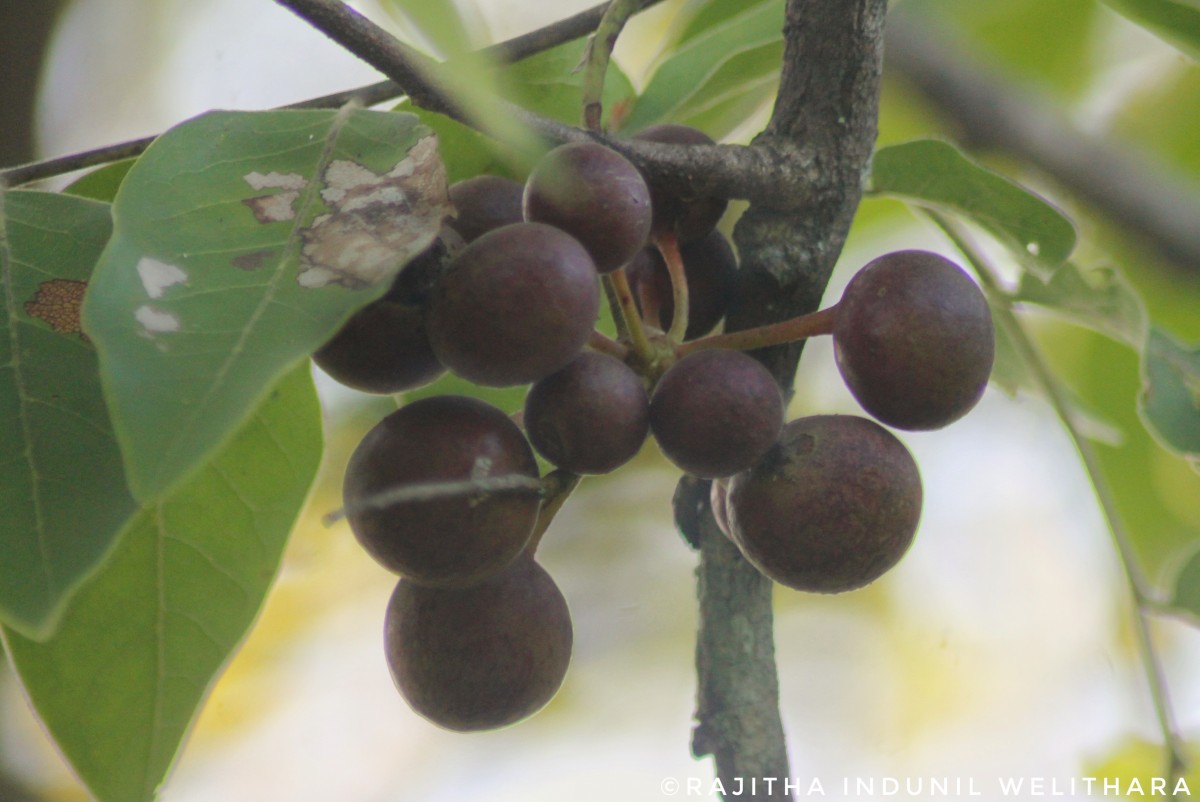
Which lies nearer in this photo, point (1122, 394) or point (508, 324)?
point (508, 324)

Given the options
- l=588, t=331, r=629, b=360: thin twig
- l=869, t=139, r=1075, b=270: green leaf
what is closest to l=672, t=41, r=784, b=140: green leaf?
l=869, t=139, r=1075, b=270: green leaf

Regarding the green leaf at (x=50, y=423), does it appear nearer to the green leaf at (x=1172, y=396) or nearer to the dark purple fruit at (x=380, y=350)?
the dark purple fruit at (x=380, y=350)

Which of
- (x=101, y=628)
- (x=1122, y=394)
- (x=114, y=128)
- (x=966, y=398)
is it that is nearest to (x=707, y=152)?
(x=966, y=398)

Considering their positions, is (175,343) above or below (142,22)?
above

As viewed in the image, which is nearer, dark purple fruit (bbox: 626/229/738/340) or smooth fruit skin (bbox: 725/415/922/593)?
smooth fruit skin (bbox: 725/415/922/593)

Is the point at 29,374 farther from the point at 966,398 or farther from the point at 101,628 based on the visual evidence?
the point at 966,398

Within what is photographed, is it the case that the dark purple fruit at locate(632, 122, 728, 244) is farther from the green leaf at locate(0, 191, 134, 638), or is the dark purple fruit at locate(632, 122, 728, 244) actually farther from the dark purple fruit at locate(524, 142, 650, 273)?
the green leaf at locate(0, 191, 134, 638)

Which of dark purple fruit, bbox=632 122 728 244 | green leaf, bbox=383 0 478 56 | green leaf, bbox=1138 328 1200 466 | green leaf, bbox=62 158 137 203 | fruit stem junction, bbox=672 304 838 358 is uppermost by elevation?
green leaf, bbox=383 0 478 56

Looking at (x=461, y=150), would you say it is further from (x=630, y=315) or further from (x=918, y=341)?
(x=918, y=341)
